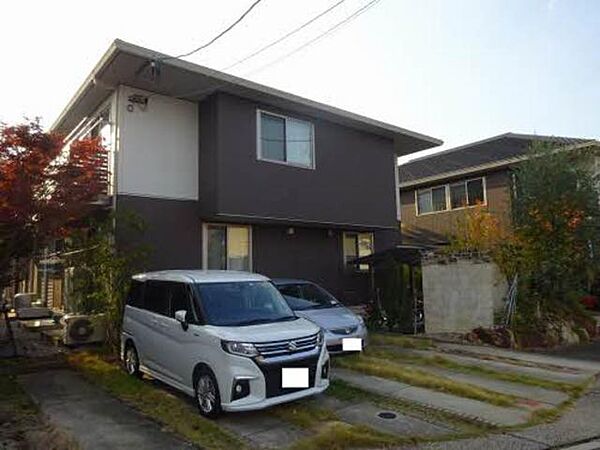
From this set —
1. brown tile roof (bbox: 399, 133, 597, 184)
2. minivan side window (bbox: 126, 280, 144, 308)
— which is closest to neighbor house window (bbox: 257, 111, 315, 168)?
minivan side window (bbox: 126, 280, 144, 308)

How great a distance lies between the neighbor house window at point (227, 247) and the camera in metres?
12.1

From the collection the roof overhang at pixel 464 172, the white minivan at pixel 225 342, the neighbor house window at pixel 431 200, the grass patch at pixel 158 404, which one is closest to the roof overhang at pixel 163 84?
the white minivan at pixel 225 342

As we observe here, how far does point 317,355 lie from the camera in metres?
6.09

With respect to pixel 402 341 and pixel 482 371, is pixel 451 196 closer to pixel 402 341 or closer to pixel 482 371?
pixel 402 341

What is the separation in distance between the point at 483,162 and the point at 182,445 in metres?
17.6

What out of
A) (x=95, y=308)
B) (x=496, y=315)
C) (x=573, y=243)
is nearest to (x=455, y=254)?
(x=496, y=315)

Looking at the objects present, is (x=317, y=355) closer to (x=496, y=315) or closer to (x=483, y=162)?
(x=496, y=315)

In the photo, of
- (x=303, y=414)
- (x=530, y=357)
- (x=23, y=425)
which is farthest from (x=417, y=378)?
(x=23, y=425)

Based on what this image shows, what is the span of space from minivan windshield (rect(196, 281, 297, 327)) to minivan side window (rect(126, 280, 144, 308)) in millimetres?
1661

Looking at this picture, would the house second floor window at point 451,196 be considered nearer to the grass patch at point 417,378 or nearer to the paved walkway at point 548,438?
the grass patch at point 417,378

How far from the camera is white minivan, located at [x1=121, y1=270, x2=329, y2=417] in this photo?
5.54 meters

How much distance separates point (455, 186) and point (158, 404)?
17121 mm

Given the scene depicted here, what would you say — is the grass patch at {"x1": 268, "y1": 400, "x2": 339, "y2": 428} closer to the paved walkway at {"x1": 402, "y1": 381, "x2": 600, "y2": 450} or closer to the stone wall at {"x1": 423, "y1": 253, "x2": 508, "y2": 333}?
the paved walkway at {"x1": 402, "y1": 381, "x2": 600, "y2": 450}

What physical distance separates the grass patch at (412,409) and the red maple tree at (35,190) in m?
Result: 5.60
